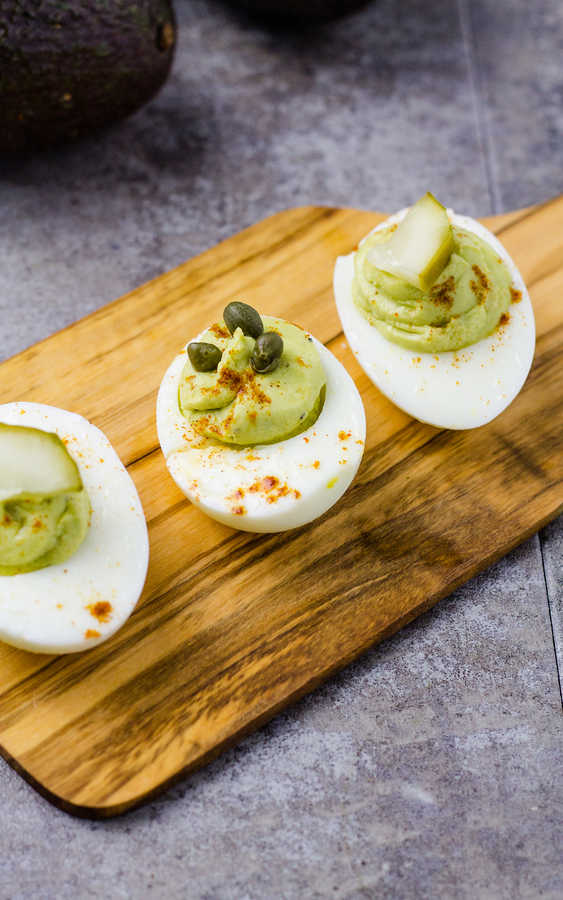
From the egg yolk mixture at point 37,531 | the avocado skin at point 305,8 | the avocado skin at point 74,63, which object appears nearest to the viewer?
the egg yolk mixture at point 37,531

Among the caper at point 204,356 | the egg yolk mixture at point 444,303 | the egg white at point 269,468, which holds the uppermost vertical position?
the caper at point 204,356

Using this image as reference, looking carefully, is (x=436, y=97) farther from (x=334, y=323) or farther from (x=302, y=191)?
(x=334, y=323)

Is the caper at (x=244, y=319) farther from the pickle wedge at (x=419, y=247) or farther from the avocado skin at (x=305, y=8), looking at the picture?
the avocado skin at (x=305, y=8)

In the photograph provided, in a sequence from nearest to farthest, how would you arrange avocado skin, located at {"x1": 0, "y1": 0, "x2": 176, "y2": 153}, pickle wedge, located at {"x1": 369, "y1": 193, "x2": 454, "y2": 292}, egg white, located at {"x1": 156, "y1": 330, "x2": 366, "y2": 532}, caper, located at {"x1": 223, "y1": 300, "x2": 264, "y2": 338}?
egg white, located at {"x1": 156, "y1": 330, "x2": 366, "y2": 532}
caper, located at {"x1": 223, "y1": 300, "x2": 264, "y2": 338}
pickle wedge, located at {"x1": 369, "y1": 193, "x2": 454, "y2": 292}
avocado skin, located at {"x1": 0, "y1": 0, "x2": 176, "y2": 153}

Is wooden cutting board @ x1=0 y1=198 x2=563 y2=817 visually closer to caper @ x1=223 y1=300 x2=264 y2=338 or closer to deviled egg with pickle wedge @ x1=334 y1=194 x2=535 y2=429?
deviled egg with pickle wedge @ x1=334 y1=194 x2=535 y2=429

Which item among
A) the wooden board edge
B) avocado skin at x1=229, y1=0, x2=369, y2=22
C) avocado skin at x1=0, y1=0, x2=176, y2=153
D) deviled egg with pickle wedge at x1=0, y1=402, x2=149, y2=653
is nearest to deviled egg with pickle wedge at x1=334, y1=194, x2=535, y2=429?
the wooden board edge

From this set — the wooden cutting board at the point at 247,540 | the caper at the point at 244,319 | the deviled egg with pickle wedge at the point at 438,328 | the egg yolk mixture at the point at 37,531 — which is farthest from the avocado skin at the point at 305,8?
the egg yolk mixture at the point at 37,531
